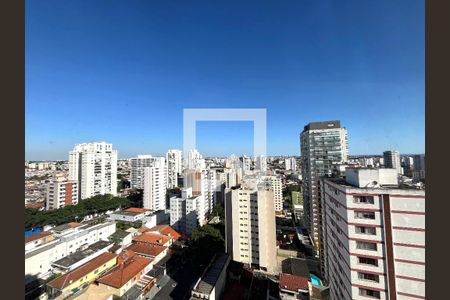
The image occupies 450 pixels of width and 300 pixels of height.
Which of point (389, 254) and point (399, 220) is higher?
point (399, 220)

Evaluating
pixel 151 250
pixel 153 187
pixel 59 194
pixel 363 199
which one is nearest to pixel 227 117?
pixel 363 199

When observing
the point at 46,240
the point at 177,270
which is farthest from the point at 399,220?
the point at 46,240

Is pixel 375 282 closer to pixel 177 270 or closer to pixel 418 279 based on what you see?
pixel 418 279

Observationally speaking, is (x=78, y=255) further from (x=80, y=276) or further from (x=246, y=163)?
(x=246, y=163)

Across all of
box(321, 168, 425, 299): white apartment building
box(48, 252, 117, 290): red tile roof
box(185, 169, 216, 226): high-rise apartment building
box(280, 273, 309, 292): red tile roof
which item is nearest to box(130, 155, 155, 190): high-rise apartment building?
box(185, 169, 216, 226): high-rise apartment building

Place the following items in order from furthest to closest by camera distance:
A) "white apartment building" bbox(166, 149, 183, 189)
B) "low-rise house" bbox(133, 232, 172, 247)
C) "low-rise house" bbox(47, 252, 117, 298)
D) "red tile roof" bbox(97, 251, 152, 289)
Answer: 1. "white apartment building" bbox(166, 149, 183, 189)
2. "low-rise house" bbox(133, 232, 172, 247)
3. "red tile roof" bbox(97, 251, 152, 289)
4. "low-rise house" bbox(47, 252, 117, 298)

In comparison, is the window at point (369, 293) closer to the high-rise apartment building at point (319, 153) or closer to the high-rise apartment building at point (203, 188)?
the high-rise apartment building at point (319, 153)

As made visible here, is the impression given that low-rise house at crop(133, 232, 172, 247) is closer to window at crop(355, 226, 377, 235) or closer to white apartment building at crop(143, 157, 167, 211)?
white apartment building at crop(143, 157, 167, 211)
